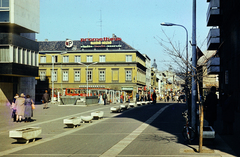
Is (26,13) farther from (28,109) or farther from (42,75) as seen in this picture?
(42,75)

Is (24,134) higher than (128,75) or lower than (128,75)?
lower

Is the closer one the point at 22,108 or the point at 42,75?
the point at 22,108

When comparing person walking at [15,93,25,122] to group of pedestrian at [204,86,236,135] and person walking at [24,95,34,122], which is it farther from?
group of pedestrian at [204,86,236,135]

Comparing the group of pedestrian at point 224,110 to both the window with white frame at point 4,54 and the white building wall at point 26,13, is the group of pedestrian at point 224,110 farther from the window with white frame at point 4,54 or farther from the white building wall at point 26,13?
the window with white frame at point 4,54

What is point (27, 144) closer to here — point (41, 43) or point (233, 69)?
point (233, 69)

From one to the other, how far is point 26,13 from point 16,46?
4707 mm

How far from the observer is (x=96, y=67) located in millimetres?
83500

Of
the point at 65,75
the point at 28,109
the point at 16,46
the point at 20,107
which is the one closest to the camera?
the point at 20,107

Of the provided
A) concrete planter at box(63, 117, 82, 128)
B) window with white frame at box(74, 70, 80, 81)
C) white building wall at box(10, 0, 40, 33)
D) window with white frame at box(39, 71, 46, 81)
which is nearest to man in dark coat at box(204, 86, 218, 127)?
concrete planter at box(63, 117, 82, 128)

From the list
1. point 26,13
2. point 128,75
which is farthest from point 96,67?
point 26,13

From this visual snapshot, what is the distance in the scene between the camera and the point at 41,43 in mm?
89625

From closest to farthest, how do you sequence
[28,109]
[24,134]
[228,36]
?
[24,134]
[28,109]
[228,36]

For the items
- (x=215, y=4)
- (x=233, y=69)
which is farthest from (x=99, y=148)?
(x=215, y=4)

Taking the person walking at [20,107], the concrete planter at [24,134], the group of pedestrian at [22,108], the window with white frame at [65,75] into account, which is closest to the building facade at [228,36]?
the group of pedestrian at [22,108]
